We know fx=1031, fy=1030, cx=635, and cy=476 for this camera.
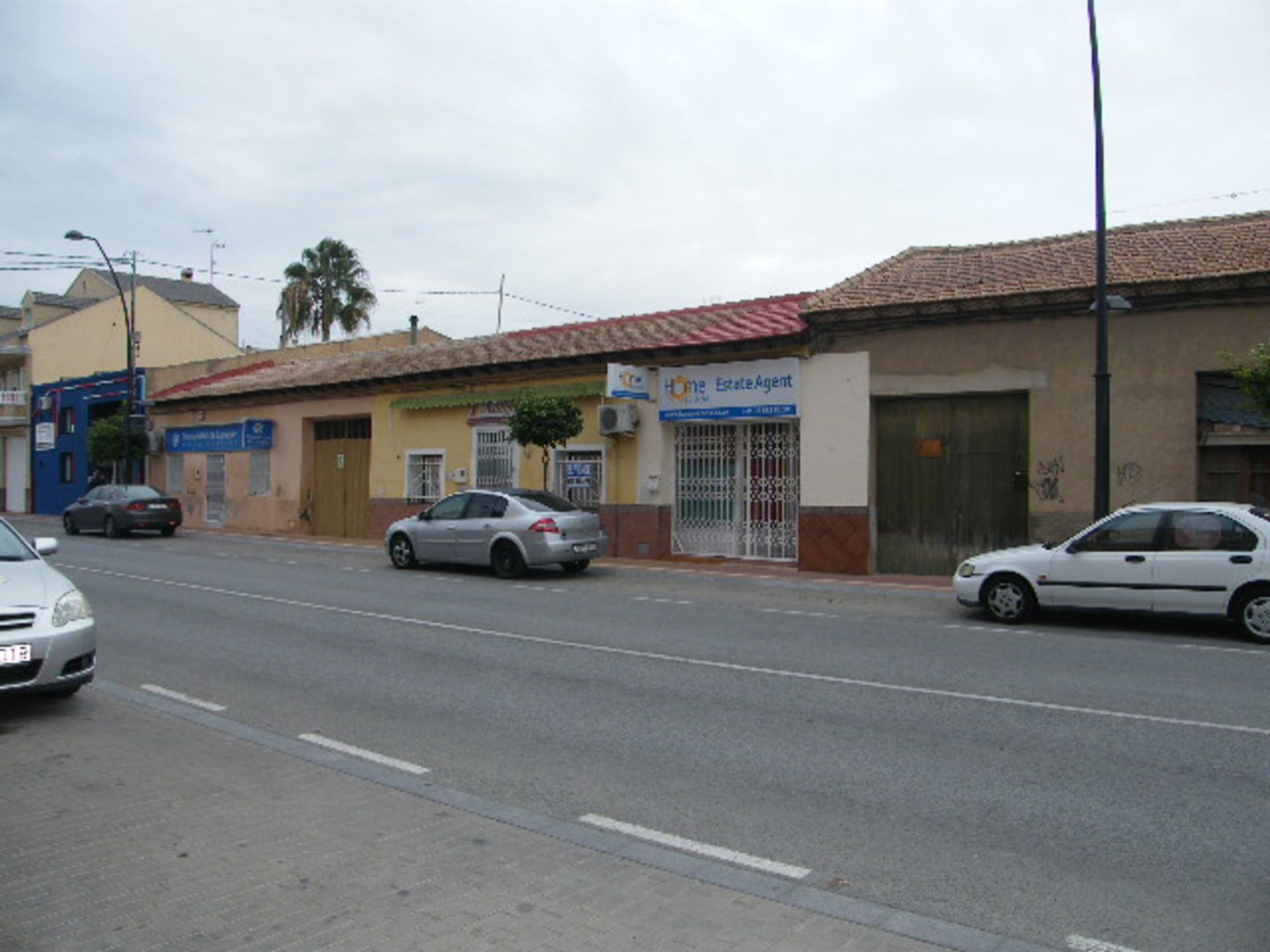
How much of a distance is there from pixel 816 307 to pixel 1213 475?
22.6ft

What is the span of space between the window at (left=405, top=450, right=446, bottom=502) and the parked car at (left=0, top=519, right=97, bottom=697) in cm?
1833

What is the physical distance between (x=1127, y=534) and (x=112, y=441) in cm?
3318

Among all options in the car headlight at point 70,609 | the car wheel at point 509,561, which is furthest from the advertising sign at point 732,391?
the car headlight at point 70,609

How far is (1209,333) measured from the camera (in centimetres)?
1520

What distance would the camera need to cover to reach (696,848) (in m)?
4.72

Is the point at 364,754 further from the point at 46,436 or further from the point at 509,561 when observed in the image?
the point at 46,436

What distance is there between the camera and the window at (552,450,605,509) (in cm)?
2214

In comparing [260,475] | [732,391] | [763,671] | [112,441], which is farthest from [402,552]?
[112,441]

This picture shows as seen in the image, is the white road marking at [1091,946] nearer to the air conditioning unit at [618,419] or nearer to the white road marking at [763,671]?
the white road marking at [763,671]

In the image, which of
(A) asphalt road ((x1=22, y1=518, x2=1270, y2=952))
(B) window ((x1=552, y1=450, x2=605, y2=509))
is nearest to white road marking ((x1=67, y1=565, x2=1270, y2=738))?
(A) asphalt road ((x1=22, y1=518, x2=1270, y2=952))

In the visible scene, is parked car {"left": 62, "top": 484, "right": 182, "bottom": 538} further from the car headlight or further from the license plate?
the license plate

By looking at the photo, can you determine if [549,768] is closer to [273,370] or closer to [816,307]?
[816,307]

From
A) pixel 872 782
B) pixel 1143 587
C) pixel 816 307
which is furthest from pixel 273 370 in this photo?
pixel 872 782

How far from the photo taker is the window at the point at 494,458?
78.6ft
